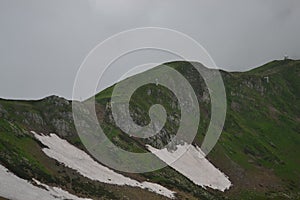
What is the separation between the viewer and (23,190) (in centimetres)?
5522

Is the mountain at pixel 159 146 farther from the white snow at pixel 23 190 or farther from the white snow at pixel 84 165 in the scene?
the white snow at pixel 23 190

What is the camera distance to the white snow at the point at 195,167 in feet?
351

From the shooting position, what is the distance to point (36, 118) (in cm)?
9419

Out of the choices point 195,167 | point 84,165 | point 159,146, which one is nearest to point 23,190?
point 84,165

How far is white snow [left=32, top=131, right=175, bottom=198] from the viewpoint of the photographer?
78312 millimetres

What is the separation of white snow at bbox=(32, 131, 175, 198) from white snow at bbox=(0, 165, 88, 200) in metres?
14.9

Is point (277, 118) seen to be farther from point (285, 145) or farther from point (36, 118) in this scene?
point (36, 118)

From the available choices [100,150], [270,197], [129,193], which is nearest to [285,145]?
[270,197]

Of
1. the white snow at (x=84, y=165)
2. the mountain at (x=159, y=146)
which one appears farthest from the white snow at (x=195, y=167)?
the white snow at (x=84, y=165)

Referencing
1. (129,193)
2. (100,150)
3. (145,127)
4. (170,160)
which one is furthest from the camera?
(145,127)

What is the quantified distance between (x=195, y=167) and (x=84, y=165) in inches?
1660

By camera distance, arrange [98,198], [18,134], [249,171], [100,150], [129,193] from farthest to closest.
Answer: [249,171] < [100,150] < [18,134] < [129,193] < [98,198]

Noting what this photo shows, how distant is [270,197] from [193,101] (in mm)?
59188

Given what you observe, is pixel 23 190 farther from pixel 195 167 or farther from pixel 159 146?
pixel 195 167
